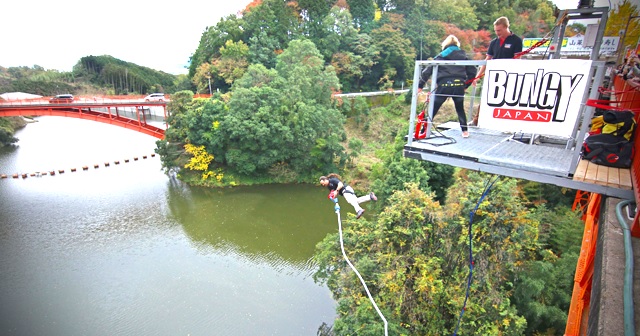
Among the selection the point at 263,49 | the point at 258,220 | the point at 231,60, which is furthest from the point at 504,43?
the point at 263,49

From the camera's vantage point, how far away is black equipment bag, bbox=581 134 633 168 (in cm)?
370

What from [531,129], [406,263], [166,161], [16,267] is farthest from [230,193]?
[531,129]

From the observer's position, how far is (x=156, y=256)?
38.3 ft

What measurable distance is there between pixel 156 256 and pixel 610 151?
12319 mm

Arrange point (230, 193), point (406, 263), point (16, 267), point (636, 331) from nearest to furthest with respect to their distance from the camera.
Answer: point (636, 331) → point (406, 263) → point (16, 267) → point (230, 193)

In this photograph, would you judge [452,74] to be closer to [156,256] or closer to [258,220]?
[156,256]

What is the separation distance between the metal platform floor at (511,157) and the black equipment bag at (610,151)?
0.24 m

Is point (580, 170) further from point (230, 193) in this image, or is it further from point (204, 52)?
point (204, 52)

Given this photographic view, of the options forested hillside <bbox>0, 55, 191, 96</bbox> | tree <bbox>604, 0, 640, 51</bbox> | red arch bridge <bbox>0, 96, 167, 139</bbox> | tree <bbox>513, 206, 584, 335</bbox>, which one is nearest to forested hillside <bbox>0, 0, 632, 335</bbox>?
tree <bbox>513, 206, 584, 335</bbox>

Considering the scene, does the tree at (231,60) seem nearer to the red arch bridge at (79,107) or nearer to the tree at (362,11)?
the red arch bridge at (79,107)

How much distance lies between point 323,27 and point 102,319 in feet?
79.7

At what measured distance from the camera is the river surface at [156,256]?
9.09m

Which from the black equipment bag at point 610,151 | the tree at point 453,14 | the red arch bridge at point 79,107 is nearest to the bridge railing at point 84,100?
the red arch bridge at point 79,107

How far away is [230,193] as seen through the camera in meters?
17.4
